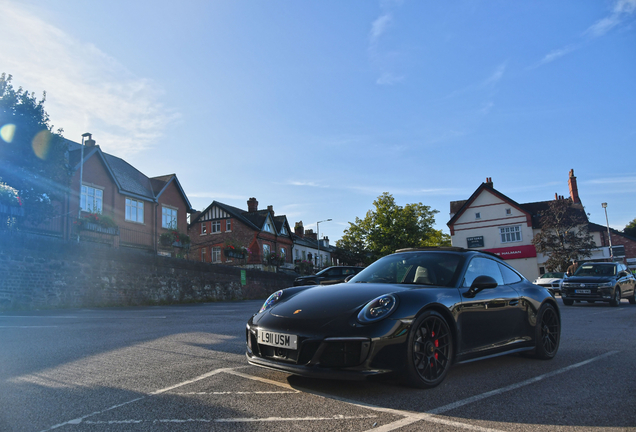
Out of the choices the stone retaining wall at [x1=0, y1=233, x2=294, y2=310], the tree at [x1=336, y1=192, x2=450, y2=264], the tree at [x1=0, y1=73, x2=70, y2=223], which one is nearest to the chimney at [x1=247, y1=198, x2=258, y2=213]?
the tree at [x1=336, y1=192, x2=450, y2=264]

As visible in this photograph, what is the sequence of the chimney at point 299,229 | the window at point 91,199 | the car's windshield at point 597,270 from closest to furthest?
the car's windshield at point 597,270 → the window at point 91,199 → the chimney at point 299,229

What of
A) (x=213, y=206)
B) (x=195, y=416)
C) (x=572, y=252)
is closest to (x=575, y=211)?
(x=572, y=252)

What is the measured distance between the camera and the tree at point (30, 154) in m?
17.6

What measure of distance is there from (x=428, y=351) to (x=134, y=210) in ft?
96.3

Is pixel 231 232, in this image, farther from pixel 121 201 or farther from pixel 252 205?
pixel 121 201

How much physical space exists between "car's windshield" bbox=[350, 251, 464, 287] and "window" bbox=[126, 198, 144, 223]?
2736 centimetres

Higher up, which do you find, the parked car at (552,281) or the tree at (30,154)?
the tree at (30,154)

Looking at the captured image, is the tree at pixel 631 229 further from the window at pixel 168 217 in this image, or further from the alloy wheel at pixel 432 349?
the alloy wheel at pixel 432 349

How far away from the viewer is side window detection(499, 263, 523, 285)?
571cm

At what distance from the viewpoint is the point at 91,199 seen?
27.0 metres

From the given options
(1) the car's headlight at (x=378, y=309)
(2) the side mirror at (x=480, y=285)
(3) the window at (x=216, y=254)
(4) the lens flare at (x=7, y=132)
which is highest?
(4) the lens flare at (x=7, y=132)

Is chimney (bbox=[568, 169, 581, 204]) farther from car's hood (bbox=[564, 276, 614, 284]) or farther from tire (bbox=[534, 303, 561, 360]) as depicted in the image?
tire (bbox=[534, 303, 561, 360])

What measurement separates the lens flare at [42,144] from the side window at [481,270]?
58.9 ft

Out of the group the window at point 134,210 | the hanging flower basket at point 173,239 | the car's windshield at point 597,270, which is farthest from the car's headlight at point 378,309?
the window at point 134,210
